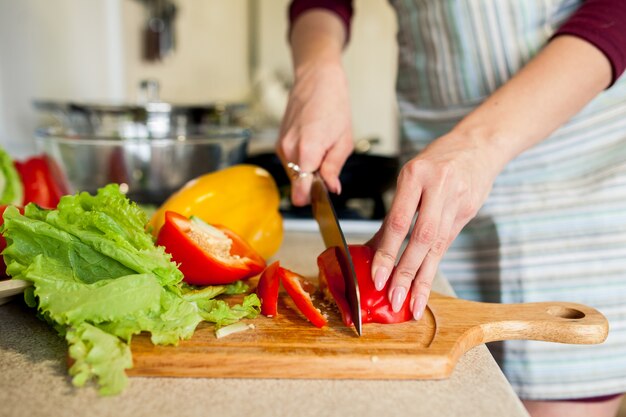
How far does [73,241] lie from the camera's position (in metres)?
0.72

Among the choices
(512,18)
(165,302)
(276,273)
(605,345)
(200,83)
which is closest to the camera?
(165,302)

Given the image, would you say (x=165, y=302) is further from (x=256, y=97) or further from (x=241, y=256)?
(x=256, y=97)

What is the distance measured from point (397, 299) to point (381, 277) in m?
0.04

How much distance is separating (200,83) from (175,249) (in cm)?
328

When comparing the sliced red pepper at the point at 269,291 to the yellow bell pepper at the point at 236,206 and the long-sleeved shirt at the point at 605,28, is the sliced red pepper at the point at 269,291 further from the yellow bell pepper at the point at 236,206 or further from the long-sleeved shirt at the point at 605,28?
the long-sleeved shirt at the point at 605,28

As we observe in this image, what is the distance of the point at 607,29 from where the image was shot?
0.97m

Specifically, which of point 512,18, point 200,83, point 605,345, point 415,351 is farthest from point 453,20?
point 200,83

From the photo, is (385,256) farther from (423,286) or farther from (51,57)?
(51,57)

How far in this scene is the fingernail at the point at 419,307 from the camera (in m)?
0.76

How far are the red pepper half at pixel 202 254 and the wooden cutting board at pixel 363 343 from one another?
94 mm

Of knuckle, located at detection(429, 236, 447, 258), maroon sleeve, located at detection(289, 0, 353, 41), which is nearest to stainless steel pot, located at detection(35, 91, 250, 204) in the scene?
maroon sleeve, located at detection(289, 0, 353, 41)

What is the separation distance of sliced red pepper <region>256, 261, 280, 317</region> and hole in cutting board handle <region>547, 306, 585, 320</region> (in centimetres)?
35

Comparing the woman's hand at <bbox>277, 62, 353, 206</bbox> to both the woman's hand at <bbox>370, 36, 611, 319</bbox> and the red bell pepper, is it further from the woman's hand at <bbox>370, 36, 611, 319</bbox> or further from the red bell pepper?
the red bell pepper

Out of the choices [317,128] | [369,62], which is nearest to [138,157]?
[317,128]
